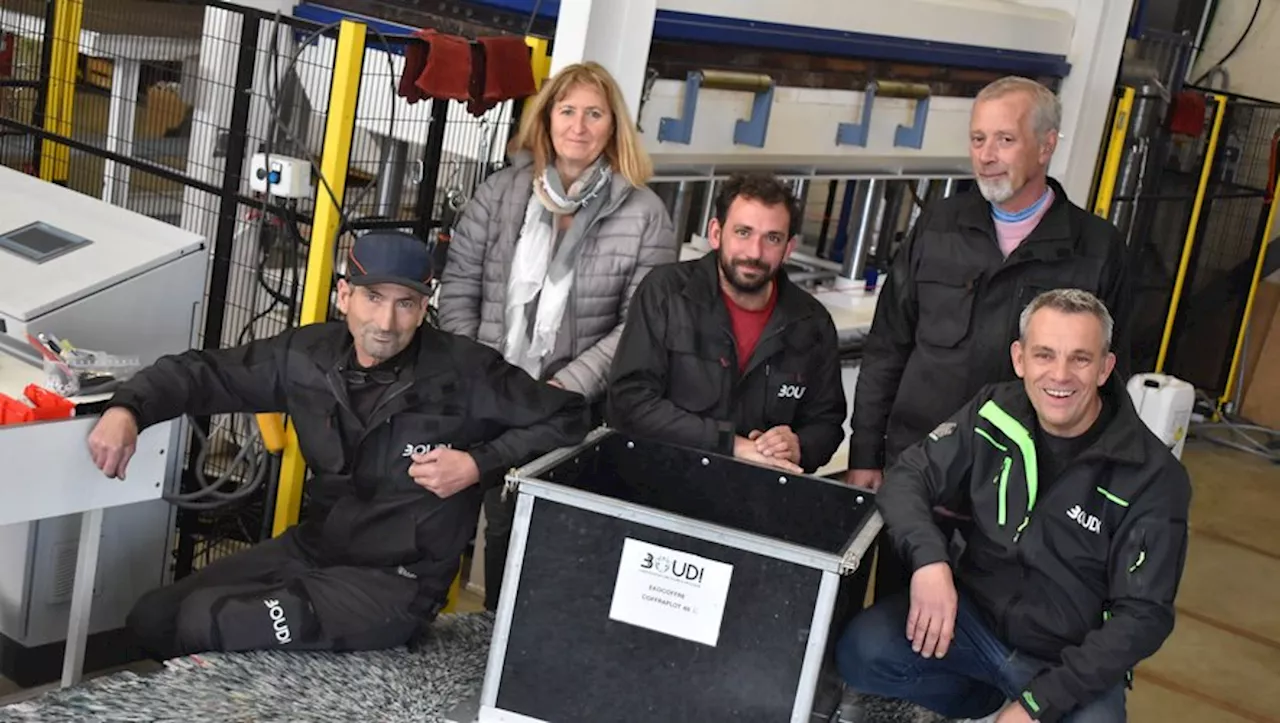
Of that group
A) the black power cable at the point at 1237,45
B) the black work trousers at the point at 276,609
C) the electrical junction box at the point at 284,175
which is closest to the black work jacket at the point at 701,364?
the black work trousers at the point at 276,609

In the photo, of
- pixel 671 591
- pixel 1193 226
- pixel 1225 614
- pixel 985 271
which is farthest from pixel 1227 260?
pixel 671 591

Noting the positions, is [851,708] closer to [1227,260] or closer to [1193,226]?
[1193,226]

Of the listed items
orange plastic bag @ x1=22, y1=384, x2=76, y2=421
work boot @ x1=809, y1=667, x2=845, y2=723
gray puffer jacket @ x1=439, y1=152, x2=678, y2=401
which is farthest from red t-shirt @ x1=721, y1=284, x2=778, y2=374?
orange plastic bag @ x1=22, y1=384, x2=76, y2=421

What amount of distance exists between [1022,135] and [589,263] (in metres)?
1.01

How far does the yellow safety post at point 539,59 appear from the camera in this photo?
400 centimetres

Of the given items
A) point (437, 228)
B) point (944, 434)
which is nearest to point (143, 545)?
point (437, 228)

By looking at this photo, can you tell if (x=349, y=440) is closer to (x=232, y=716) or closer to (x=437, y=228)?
(x=232, y=716)

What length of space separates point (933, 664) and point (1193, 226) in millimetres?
4752

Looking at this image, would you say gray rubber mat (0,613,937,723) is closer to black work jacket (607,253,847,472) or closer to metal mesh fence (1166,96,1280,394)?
black work jacket (607,253,847,472)

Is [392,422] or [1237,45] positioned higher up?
[1237,45]

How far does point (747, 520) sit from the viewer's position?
336 cm

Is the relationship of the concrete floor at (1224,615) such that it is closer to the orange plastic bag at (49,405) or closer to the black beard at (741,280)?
the orange plastic bag at (49,405)

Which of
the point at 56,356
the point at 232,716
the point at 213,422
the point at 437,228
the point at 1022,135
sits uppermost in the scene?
the point at 1022,135

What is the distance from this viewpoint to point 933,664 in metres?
3.25
